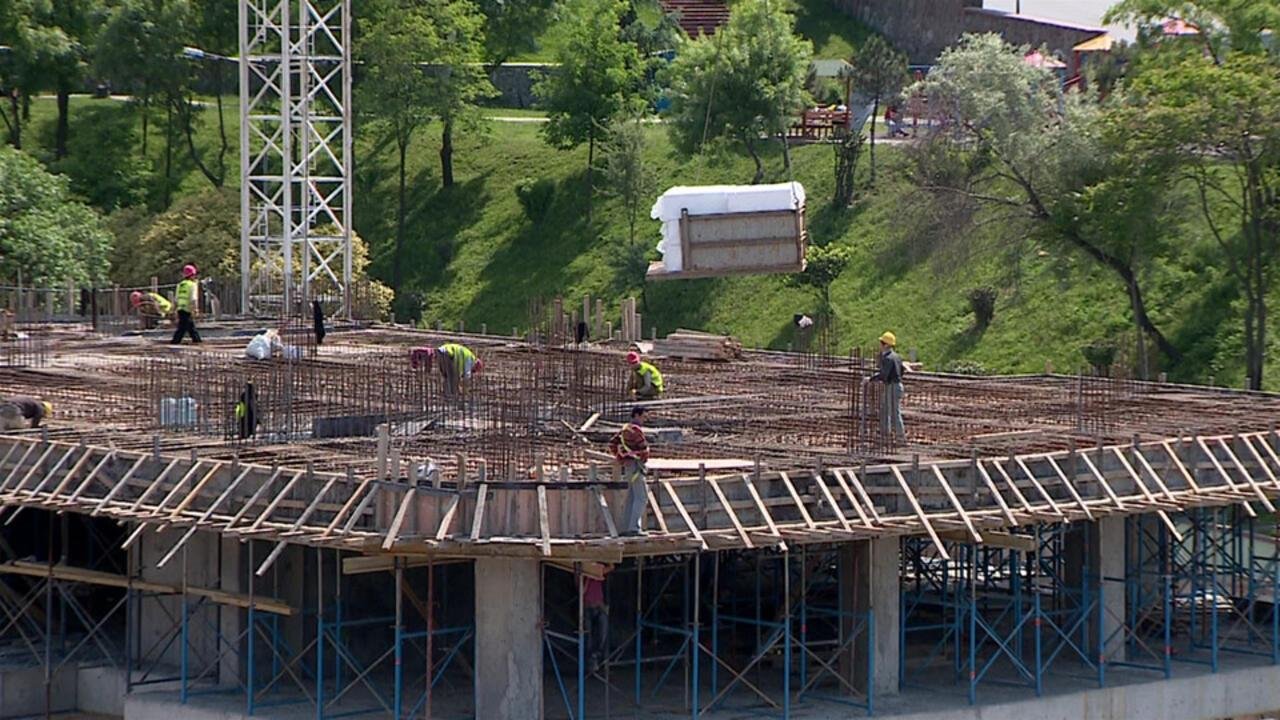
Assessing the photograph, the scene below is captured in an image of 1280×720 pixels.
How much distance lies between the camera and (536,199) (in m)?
81.9

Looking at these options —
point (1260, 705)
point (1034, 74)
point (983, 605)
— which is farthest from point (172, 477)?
point (1034, 74)

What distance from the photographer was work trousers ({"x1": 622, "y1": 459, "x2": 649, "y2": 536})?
32969 mm

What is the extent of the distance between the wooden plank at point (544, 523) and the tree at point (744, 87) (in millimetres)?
45090

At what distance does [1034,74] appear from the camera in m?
69.1

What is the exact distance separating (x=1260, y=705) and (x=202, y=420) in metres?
17.1

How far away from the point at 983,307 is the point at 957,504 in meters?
33.7

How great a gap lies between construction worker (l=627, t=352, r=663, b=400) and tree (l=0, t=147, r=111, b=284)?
26958 millimetres

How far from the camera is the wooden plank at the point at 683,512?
33.2 meters

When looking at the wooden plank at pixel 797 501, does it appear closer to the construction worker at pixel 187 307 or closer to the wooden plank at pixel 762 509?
the wooden plank at pixel 762 509

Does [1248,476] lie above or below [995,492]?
below

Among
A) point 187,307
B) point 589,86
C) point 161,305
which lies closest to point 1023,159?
point 589,86

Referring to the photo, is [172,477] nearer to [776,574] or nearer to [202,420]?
[202,420]

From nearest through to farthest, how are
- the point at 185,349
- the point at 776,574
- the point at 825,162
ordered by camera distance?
1. the point at 776,574
2. the point at 185,349
3. the point at 825,162

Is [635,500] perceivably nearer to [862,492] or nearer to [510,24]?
[862,492]
